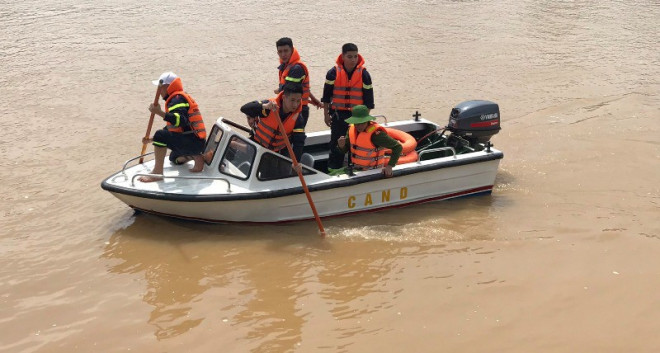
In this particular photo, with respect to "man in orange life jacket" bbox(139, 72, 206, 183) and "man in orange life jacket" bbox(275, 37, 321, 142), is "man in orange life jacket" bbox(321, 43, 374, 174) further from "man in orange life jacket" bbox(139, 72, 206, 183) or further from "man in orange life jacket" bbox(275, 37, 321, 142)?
"man in orange life jacket" bbox(139, 72, 206, 183)

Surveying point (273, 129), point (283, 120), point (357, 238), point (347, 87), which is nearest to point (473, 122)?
point (347, 87)

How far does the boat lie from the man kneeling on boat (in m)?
Result: 0.14

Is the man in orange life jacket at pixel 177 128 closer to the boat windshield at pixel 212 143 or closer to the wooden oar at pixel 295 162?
the boat windshield at pixel 212 143

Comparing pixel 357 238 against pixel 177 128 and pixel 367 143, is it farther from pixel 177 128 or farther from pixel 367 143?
pixel 177 128

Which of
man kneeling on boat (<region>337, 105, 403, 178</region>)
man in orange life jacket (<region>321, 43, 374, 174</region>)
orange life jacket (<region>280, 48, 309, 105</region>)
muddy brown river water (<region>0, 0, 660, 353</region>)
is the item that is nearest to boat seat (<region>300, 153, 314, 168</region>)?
man in orange life jacket (<region>321, 43, 374, 174</region>)

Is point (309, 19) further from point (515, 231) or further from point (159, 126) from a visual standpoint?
point (515, 231)

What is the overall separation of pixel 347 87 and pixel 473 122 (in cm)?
181

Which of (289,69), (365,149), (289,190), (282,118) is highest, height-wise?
(289,69)

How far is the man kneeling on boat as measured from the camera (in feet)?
28.2

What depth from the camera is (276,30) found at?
62.4 ft

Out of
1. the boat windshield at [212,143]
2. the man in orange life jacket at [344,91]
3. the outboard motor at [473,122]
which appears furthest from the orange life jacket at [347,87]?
the boat windshield at [212,143]

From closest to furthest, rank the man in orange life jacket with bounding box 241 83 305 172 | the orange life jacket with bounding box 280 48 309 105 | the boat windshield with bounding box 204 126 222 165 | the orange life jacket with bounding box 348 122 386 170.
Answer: the man in orange life jacket with bounding box 241 83 305 172, the orange life jacket with bounding box 348 122 386 170, the boat windshield with bounding box 204 126 222 165, the orange life jacket with bounding box 280 48 309 105

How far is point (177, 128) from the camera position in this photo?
28.7 ft

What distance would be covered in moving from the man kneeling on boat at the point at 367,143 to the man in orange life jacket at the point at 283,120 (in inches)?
23.2
